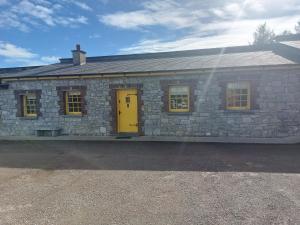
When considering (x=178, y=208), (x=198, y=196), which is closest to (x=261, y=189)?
(x=198, y=196)

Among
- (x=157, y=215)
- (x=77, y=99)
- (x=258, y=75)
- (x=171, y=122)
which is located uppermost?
(x=258, y=75)

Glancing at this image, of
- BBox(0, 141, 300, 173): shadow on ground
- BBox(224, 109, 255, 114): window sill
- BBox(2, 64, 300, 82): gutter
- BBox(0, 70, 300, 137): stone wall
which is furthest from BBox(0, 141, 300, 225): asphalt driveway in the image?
BBox(2, 64, 300, 82): gutter

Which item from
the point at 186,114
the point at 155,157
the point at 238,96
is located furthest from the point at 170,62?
the point at 155,157

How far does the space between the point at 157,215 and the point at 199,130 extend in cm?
748

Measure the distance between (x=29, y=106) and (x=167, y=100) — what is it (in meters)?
7.70

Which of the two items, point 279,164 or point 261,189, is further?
point 279,164

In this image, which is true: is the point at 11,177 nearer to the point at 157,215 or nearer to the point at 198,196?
the point at 157,215

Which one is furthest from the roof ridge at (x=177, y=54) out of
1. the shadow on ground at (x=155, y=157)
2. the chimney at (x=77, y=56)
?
the shadow on ground at (x=155, y=157)

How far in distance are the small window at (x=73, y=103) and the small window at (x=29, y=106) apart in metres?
1.97

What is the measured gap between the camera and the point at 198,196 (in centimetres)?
505

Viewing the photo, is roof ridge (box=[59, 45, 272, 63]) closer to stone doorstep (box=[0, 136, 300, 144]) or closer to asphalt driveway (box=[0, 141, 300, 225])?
stone doorstep (box=[0, 136, 300, 144])

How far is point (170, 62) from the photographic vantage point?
13797 mm

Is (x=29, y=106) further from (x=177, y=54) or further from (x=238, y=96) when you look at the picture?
(x=238, y=96)

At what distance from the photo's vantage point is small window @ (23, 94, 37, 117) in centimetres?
1353
